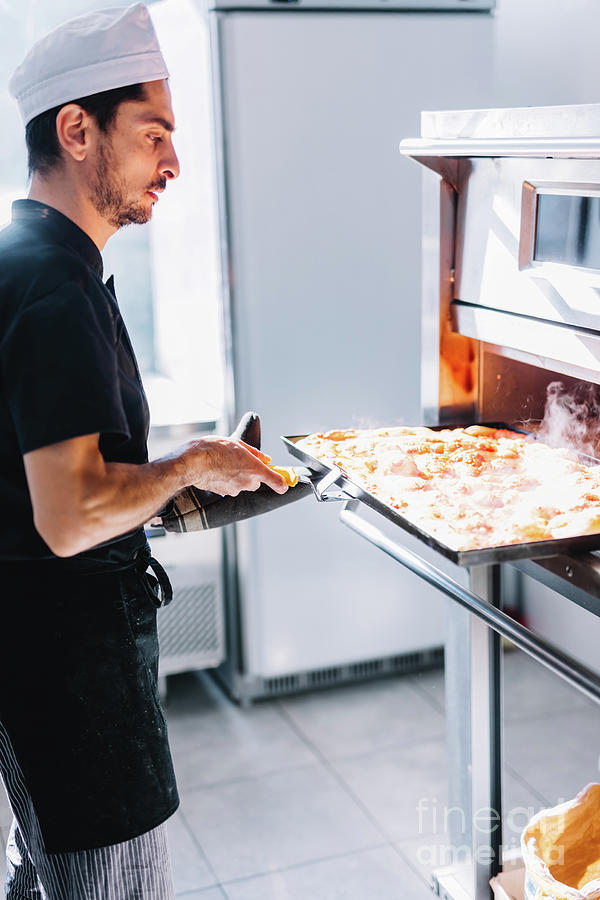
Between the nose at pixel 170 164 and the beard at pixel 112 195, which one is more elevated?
the nose at pixel 170 164

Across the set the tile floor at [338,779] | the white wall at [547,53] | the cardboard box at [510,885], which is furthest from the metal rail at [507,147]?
the tile floor at [338,779]

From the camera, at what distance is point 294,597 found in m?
2.90

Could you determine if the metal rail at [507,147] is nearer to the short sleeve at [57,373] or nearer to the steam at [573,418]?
the steam at [573,418]

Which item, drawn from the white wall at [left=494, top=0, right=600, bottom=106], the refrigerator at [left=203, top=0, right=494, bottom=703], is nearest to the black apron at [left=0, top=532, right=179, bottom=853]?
the white wall at [left=494, top=0, right=600, bottom=106]

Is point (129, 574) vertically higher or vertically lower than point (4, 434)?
lower

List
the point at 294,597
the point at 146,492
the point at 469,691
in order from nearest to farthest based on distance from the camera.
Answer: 1. the point at 146,492
2. the point at 469,691
3. the point at 294,597

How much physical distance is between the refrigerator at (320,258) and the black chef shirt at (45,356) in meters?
1.33

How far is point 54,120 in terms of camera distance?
4.58 feet

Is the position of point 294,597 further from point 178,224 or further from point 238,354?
point 178,224

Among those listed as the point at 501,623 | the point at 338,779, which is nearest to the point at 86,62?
the point at 501,623

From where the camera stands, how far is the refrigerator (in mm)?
2621

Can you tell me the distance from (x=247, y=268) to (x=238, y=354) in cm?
23

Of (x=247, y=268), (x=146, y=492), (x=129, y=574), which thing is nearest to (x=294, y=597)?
(x=247, y=268)

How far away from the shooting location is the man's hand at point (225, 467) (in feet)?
4.76
